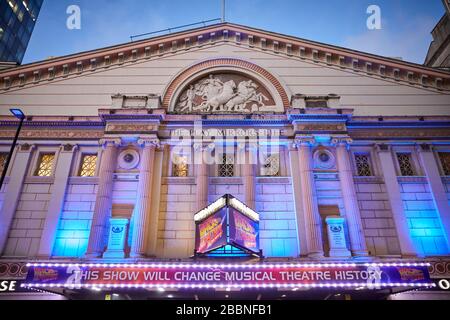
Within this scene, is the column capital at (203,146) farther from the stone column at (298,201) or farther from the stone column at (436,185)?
the stone column at (436,185)

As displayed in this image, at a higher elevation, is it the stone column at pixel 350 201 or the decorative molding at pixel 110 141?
the decorative molding at pixel 110 141

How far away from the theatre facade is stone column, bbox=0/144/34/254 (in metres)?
0.07

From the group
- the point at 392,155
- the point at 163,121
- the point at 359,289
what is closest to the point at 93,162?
the point at 163,121

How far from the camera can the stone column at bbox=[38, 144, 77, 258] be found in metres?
15.4

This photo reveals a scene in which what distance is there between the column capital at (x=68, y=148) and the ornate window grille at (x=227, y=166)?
880cm

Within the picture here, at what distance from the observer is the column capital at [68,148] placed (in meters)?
17.7

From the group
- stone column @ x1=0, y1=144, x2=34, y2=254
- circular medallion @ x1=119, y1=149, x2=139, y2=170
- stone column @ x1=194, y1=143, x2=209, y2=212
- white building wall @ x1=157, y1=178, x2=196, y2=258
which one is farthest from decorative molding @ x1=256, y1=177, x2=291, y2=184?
stone column @ x1=0, y1=144, x2=34, y2=254

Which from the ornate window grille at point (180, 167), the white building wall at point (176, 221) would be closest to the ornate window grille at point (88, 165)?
the white building wall at point (176, 221)

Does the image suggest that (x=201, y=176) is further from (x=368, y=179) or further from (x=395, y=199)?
(x=395, y=199)

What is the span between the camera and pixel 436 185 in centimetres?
1662

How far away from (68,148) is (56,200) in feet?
10.6

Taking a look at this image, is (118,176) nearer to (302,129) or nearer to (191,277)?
(191,277)

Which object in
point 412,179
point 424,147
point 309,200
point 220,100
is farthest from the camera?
point 220,100

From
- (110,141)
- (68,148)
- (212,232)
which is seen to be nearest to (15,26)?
(68,148)
